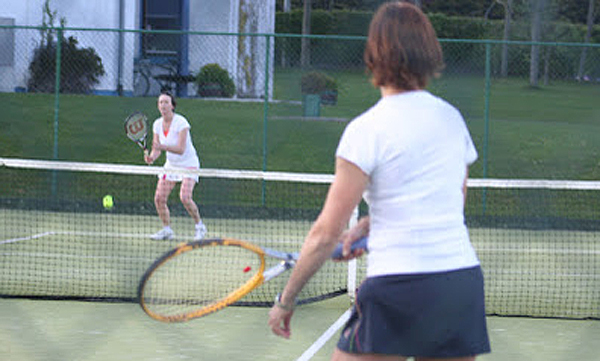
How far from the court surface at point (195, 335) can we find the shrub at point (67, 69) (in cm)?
766

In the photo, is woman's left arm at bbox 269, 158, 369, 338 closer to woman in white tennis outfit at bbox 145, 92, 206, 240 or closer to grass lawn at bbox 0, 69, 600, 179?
woman in white tennis outfit at bbox 145, 92, 206, 240

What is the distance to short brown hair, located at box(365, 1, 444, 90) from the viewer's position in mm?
2555

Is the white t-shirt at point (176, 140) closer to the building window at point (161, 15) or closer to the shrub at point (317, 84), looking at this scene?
the shrub at point (317, 84)

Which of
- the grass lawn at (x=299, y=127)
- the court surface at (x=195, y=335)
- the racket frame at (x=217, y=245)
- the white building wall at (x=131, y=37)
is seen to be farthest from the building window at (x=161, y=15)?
the racket frame at (x=217, y=245)

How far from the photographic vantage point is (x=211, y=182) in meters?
13.3

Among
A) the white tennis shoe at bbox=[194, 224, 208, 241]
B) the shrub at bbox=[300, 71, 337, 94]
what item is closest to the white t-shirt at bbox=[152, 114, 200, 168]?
the white tennis shoe at bbox=[194, 224, 208, 241]

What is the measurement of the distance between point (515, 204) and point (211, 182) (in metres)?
4.00

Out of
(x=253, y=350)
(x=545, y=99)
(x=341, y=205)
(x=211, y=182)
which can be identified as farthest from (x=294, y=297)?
(x=545, y=99)

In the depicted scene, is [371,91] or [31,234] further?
[371,91]

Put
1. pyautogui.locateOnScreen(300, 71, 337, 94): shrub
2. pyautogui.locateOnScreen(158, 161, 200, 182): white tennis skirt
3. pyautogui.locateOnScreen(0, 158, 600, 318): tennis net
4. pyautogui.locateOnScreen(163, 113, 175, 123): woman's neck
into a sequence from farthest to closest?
pyautogui.locateOnScreen(300, 71, 337, 94): shrub → pyautogui.locateOnScreen(163, 113, 175, 123): woman's neck → pyautogui.locateOnScreen(158, 161, 200, 182): white tennis skirt → pyautogui.locateOnScreen(0, 158, 600, 318): tennis net

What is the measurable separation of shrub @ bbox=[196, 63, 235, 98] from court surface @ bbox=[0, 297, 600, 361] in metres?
7.92

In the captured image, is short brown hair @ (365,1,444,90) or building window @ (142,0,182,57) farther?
building window @ (142,0,182,57)

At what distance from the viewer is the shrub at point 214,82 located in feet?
46.6

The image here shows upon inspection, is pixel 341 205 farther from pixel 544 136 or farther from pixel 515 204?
pixel 544 136
